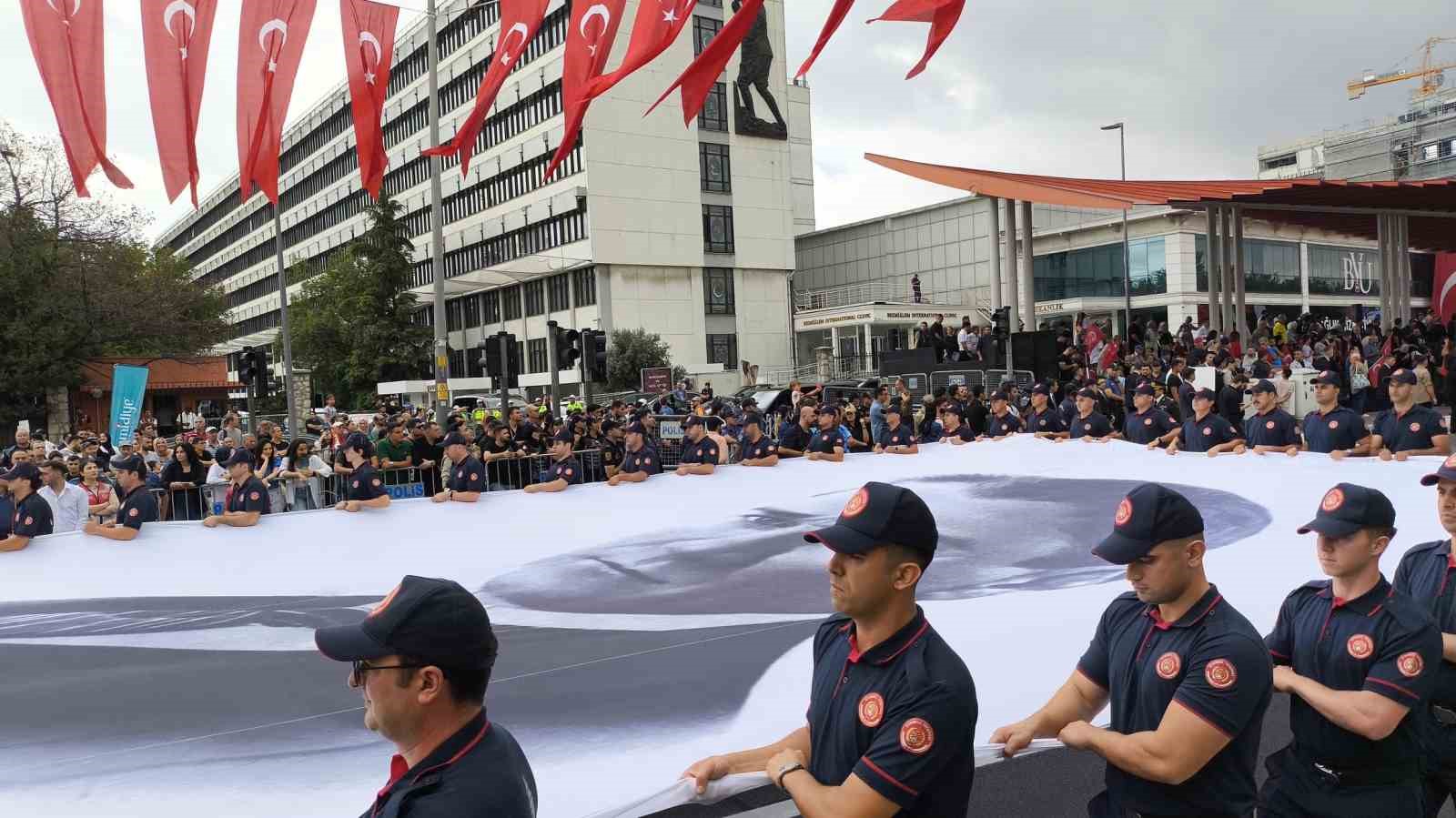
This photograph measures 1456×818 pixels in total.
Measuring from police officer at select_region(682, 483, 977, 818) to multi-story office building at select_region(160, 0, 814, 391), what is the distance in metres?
44.6

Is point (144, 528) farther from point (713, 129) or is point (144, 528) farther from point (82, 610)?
point (713, 129)

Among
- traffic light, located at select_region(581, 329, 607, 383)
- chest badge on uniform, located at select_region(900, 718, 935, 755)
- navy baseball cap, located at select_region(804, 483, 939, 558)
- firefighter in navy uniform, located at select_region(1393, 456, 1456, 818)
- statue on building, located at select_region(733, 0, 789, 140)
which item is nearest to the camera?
chest badge on uniform, located at select_region(900, 718, 935, 755)

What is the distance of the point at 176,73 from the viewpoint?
357 inches

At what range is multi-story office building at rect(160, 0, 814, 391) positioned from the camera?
51.5 meters

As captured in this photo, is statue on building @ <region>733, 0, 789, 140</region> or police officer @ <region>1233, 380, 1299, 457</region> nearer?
police officer @ <region>1233, 380, 1299, 457</region>

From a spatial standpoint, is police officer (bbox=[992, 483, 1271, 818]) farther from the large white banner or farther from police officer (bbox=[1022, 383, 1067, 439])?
police officer (bbox=[1022, 383, 1067, 439])

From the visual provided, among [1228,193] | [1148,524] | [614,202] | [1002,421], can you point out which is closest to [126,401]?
[1002,421]

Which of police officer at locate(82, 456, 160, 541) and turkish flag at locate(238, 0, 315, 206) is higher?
turkish flag at locate(238, 0, 315, 206)

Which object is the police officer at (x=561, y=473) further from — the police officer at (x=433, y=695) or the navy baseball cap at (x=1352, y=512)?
the police officer at (x=433, y=695)

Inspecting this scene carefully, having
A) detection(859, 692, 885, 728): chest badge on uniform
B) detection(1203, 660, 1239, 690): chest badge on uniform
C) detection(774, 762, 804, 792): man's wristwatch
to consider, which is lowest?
detection(774, 762, 804, 792): man's wristwatch

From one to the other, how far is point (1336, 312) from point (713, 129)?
126 ft

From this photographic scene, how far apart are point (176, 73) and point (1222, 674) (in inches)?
368

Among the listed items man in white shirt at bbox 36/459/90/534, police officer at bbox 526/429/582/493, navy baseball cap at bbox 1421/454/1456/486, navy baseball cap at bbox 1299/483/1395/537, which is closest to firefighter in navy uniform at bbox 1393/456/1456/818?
navy baseball cap at bbox 1421/454/1456/486

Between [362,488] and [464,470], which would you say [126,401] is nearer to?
[464,470]
